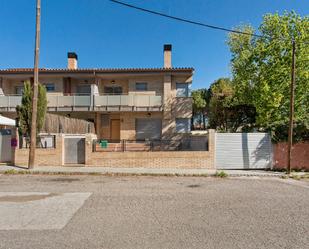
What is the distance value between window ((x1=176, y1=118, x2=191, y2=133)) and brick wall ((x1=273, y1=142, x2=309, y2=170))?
7.61 metres

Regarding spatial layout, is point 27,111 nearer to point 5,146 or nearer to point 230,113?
point 5,146

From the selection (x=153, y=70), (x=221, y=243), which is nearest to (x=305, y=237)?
(x=221, y=243)

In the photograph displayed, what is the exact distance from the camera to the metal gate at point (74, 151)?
13266mm

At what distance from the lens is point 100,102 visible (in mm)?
18969

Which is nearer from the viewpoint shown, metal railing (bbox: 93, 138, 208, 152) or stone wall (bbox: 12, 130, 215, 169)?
stone wall (bbox: 12, 130, 215, 169)

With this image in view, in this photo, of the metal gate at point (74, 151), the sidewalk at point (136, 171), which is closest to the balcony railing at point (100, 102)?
the metal gate at point (74, 151)

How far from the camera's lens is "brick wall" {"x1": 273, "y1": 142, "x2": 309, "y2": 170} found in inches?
527

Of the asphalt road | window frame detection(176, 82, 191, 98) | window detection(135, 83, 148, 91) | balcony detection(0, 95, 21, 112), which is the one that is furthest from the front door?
the asphalt road

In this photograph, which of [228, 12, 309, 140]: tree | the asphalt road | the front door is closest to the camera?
the asphalt road

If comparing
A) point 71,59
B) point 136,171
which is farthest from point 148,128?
point 71,59

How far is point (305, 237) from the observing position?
4.38 m

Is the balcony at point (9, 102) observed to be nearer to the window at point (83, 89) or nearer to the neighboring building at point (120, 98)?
the neighboring building at point (120, 98)

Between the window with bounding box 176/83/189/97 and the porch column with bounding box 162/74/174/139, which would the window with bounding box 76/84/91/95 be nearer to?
the porch column with bounding box 162/74/174/139

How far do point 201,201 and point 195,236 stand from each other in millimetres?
2547
